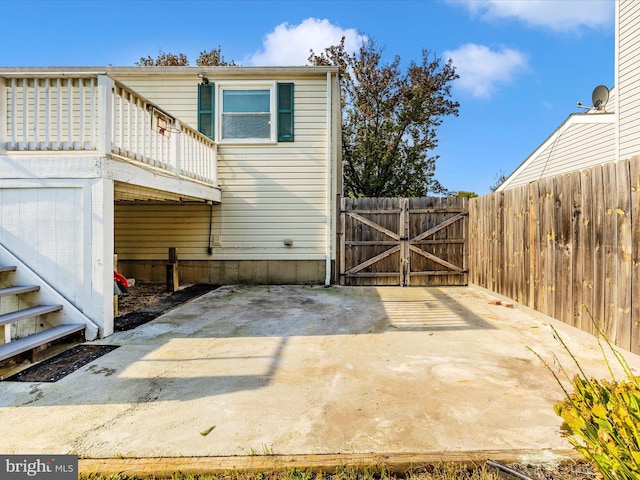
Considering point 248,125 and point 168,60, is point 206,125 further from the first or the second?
point 168,60

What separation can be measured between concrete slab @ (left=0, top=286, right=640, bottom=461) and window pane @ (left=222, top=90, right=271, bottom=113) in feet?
15.5

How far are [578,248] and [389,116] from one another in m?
13.1

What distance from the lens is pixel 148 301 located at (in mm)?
5684

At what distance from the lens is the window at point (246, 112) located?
724cm

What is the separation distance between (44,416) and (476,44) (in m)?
17.7

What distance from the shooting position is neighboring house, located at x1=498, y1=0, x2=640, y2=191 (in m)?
6.23

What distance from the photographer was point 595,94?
9336mm

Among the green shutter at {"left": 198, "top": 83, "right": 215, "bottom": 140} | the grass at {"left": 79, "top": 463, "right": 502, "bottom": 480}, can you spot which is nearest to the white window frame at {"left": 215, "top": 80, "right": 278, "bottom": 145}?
the green shutter at {"left": 198, "top": 83, "right": 215, "bottom": 140}

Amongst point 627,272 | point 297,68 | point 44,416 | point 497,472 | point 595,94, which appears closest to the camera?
point 497,472

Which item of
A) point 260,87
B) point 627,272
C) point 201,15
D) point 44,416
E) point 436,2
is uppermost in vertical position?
point 436,2

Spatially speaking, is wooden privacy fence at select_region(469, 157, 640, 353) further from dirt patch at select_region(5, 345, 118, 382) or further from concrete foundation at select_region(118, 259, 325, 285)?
dirt patch at select_region(5, 345, 118, 382)

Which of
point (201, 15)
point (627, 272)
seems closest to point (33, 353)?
point (627, 272)

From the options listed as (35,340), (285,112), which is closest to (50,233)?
(35,340)

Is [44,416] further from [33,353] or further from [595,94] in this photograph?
[595,94]
